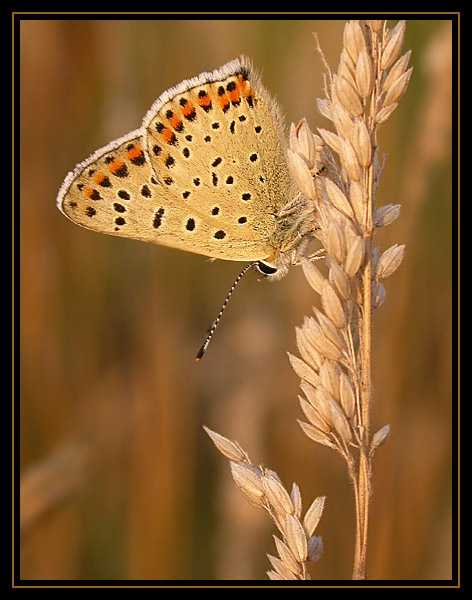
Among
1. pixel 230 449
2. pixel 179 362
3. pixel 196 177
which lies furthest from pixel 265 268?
pixel 179 362

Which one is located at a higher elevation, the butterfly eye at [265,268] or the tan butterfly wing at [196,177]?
the tan butterfly wing at [196,177]

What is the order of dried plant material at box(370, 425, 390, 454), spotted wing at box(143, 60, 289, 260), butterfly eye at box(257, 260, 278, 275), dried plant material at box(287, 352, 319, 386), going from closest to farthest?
1. dried plant material at box(370, 425, 390, 454)
2. dried plant material at box(287, 352, 319, 386)
3. spotted wing at box(143, 60, 289, 260)
4. butterfly eye at box(257, 260, 278, 275)

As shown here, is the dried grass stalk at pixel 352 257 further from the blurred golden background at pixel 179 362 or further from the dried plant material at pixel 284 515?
the blurred golden background at pixel 179 362

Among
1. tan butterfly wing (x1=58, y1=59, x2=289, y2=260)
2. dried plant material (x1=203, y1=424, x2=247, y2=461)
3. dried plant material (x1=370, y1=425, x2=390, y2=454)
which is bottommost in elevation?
dried plant material (x1=203, y1=424, x2=247, y2=461)

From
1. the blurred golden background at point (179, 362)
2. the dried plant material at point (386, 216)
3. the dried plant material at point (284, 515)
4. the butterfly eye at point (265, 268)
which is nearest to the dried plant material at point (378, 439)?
the dried plant material at point (284, 515)

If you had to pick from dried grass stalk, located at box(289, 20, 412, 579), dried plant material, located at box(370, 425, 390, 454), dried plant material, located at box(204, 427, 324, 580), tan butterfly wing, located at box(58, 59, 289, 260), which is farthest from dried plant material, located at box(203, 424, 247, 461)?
tan butterfly wing, located at box(58, 59, 289, 260)

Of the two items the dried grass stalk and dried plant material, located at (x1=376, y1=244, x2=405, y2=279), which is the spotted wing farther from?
dried plant material, located at (x1=376, y1=244, x2=405, y2=279)

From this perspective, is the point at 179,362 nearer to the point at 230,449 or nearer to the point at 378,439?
the point at 230,449

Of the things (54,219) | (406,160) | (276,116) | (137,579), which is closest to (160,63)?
(54,219)
